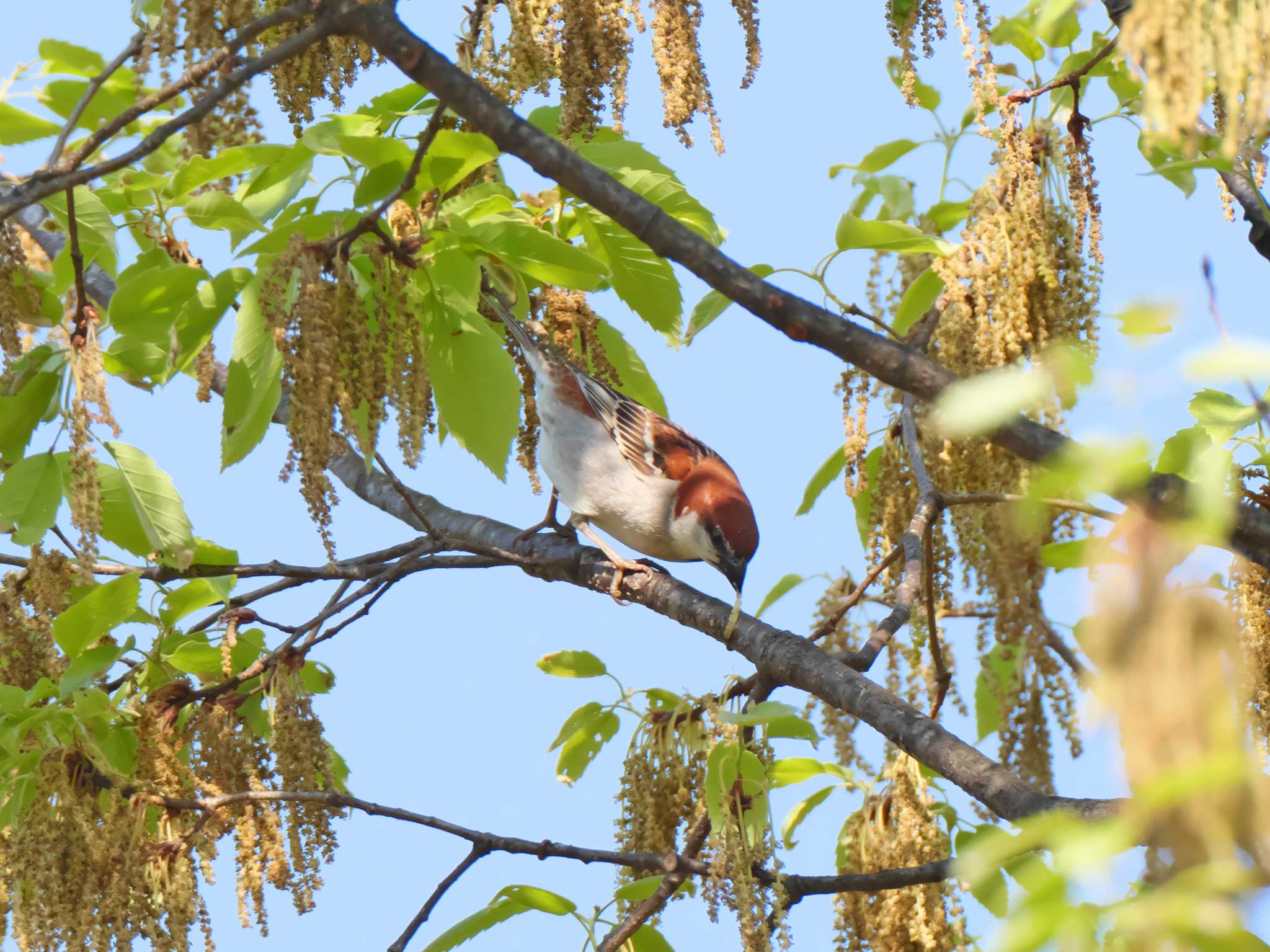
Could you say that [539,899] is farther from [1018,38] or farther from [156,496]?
[1018,38]

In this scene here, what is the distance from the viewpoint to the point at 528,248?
289cm

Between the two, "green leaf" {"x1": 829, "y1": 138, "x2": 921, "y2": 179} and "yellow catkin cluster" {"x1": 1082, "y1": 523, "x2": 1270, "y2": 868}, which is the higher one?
"green leaf" {"x1": 829, "y1": 138, "x2": 921, "y2": 179}

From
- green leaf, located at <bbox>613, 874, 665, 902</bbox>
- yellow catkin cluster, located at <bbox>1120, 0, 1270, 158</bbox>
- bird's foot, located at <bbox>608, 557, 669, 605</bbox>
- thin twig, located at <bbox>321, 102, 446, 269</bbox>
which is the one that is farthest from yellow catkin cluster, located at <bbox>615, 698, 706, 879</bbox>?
yellow catkin cluster, located at <bbox>1120, 0, 1270, 158</bbox>

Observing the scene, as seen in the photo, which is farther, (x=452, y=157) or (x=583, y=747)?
(x=583, y=747)

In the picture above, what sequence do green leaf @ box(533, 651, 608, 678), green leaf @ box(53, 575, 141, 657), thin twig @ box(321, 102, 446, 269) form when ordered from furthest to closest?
green leaf @ box(533, 651, 608, 678)
green leaf @ box(53, 575, 141, 657)
thin twig @ box(321, 102, 446, 269)

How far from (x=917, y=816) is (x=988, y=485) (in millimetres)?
991

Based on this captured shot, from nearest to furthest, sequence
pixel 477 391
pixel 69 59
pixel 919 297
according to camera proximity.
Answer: pixel 477 391
pixel 919 297
pixel 69 59

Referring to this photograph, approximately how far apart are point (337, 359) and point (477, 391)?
673 mm

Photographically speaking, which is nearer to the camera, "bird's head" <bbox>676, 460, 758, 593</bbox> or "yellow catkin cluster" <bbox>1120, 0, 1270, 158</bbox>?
"yellow catkin cluster" <bbox>1120, 0, 1270, 158</bbox>

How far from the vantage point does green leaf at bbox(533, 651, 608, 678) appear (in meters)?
3.71

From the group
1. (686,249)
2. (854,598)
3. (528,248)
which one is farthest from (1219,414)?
(528,248)

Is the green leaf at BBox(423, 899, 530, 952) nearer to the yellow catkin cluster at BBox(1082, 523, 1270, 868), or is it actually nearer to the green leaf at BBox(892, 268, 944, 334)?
the green leaf at BBox(892, 268, 944, 334)

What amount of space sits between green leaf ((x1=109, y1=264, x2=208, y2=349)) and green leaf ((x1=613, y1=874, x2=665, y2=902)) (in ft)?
6.08

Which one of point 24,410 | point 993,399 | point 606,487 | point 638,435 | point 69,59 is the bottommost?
point 993,399
